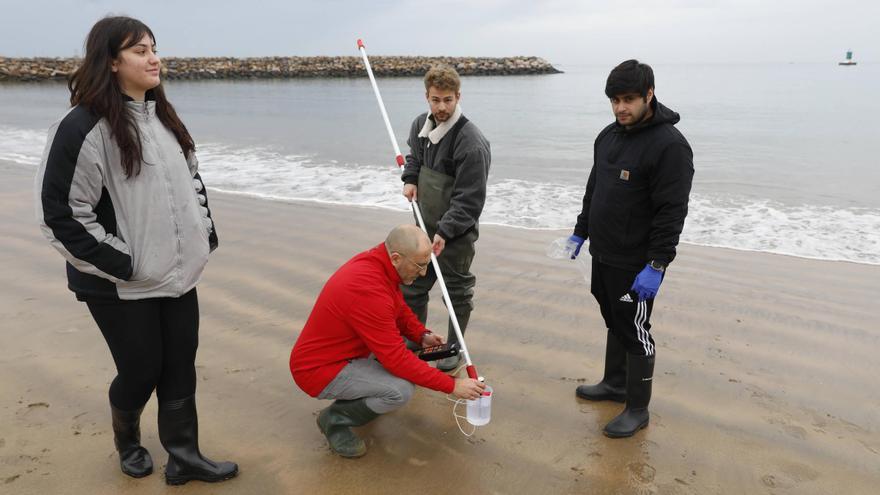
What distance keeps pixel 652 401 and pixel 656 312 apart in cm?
132

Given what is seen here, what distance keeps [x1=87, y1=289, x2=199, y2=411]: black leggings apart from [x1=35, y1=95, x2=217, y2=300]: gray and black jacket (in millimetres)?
78

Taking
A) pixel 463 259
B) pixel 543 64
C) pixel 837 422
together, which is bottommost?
pixel 837 422

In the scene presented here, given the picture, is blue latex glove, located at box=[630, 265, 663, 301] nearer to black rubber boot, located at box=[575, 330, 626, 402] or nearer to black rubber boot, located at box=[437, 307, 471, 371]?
black rubber boot, located at box=[575, 330, 626, 402]

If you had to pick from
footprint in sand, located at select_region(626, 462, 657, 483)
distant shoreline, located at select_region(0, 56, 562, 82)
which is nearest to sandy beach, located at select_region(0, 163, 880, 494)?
footprint in sand, located at select_region(626, 462, 657, 483)

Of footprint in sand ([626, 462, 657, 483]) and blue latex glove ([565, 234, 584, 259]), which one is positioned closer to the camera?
footprint in sand ([626, 462, 657, 483])

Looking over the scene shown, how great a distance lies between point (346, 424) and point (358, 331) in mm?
518

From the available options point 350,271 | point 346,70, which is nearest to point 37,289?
point 350,271

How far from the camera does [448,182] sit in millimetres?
3607

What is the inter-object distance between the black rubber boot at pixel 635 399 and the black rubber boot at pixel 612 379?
9.2 inches

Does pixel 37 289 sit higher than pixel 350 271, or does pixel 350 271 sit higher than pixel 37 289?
pixel 350 271

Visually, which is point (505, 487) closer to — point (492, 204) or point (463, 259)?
point (463, 259)

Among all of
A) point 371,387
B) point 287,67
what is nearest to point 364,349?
point 371,387

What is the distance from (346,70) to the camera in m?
52.7

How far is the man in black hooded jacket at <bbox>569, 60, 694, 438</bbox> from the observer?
2.83 m
